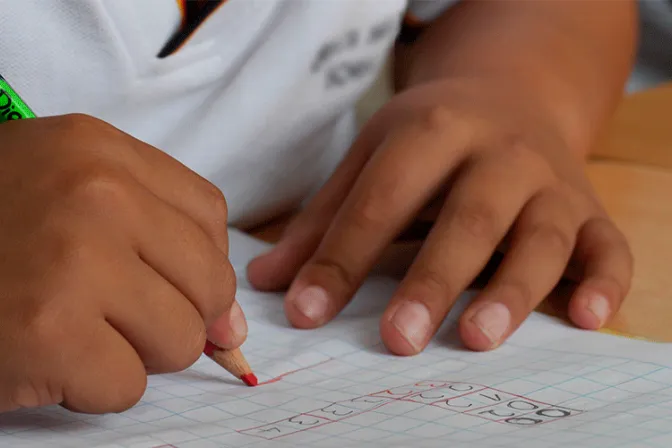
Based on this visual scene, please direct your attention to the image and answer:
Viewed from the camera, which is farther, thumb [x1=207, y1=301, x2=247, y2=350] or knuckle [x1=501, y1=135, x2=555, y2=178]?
knuckle [x1=501, y1=135, x2=555, y2=178]

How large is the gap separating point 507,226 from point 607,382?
4.4 inches

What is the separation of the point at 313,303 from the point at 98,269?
0.42ft

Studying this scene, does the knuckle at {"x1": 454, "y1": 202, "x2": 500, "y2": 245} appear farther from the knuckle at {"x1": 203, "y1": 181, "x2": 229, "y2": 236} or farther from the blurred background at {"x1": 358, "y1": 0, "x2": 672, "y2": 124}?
the blurred background at {"x1": 358, "y1": 0, "x2": 672, "y2": 124}

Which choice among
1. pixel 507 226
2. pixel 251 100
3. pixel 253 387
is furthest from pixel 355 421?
pixel 251 100

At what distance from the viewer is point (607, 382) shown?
29 cm

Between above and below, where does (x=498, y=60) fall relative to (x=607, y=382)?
above

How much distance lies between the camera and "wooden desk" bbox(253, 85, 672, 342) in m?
0.36

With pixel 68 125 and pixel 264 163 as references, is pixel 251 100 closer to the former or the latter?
pixel 264 163

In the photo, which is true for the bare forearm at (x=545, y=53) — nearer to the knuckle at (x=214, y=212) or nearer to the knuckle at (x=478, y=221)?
the knuckle at (x=478, y=221)

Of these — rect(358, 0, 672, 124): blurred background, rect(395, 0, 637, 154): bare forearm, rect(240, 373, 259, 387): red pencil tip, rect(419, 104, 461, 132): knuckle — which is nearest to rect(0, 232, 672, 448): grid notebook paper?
rect(240, 373, 259, 387): red pencil tip

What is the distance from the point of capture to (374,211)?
387mm

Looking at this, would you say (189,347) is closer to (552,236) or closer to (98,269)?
(98,269)

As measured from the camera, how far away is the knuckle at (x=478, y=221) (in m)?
0.37

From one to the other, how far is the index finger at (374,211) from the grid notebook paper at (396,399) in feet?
0.08
